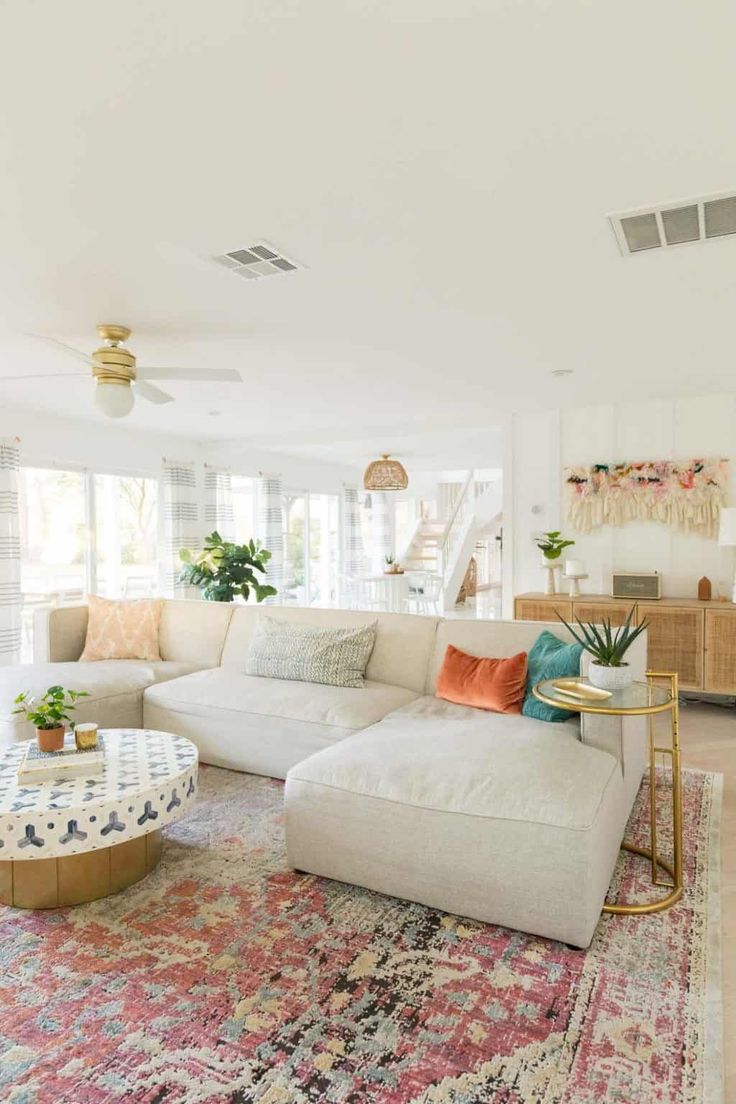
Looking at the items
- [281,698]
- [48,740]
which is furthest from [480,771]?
[48,740]

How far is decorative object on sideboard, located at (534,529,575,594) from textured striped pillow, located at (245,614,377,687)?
7.72 ft

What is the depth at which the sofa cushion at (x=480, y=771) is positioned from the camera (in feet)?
6.93

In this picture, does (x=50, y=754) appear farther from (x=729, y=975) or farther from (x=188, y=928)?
(x=729, y=975)

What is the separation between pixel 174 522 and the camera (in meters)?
7.44

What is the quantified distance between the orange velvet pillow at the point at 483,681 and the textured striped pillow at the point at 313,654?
1.66 ft

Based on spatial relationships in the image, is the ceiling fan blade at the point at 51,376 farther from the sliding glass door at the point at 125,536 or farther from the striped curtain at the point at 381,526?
the striped curtain at the point at 381,526

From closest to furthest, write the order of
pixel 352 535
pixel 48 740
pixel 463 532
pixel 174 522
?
1. pixel 48 740
2. pixel 174 522
3. pixel 463 532
4. pixel 352 535

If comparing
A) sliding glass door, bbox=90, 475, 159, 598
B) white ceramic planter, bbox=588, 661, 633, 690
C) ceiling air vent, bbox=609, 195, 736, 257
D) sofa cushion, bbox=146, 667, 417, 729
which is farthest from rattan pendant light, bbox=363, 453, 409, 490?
white ceramic planter, bbox=588, 661, 633, 690

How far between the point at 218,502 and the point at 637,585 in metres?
4.90

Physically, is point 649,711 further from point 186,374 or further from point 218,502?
point 218,502

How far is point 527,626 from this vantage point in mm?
3410

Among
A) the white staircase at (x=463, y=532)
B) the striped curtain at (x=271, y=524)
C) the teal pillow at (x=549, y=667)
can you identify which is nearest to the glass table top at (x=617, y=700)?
the teal pillow at (x=549, y=667)

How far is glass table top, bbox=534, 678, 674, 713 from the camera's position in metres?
2.16

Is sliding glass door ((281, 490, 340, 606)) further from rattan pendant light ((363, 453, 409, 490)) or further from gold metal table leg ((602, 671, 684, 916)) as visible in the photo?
gold metal table leg ((602, 671, 684, 916))
